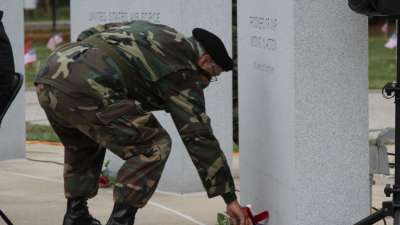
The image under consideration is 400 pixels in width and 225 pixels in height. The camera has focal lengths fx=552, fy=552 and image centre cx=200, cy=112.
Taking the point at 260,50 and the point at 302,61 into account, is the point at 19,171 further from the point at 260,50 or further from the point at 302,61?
the point at 302,61

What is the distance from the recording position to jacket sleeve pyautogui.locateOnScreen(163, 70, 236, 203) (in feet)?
9.61

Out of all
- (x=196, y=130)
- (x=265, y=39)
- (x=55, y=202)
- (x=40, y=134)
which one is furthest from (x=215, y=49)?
(x=40, y=134)

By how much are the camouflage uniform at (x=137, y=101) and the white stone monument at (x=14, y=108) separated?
2909 mm

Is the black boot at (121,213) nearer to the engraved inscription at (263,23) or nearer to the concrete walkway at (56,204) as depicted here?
the concrete walkway at (56,204)

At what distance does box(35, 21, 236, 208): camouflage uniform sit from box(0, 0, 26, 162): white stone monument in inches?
115

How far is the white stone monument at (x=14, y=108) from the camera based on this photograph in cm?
575

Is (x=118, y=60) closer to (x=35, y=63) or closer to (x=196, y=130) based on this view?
(x=196, y=130)

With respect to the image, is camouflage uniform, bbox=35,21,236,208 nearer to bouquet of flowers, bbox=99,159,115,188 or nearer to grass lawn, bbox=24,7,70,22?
bouquet of flowers, bbox=99,159,115,188

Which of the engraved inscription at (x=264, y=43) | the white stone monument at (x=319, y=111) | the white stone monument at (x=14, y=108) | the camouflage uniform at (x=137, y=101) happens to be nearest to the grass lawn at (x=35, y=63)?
the white stone monument at (x=14, y=108)

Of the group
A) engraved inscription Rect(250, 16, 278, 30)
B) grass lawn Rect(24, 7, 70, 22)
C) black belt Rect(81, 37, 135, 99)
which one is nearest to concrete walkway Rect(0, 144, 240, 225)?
black belt Rect(81, 37, 135, 99)

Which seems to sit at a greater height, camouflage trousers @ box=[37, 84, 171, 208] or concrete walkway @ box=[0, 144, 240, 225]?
camouflage trousers @ box=[37, 84, 171, 208]

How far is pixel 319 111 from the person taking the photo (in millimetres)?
2943

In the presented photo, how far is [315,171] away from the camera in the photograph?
2.96 metres

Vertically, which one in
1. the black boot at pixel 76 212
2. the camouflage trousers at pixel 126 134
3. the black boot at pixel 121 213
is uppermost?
the camouflage trousers at pixel 126 134
